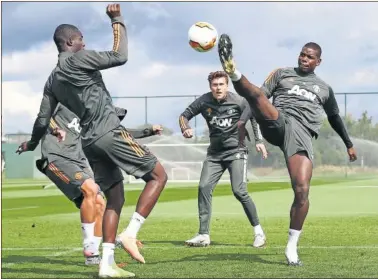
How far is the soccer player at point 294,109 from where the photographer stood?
8039 mm

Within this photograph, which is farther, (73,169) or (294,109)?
(73,169)

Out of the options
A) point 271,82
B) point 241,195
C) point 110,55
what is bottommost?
point 241,195

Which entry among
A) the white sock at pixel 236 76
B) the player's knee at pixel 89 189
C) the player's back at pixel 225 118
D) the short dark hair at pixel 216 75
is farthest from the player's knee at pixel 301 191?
the short dark hair at pixel 216 75

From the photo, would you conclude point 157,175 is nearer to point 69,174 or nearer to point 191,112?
point 69,174

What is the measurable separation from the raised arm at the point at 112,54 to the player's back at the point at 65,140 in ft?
6.33

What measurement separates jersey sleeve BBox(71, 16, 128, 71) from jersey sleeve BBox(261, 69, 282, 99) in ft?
6.64

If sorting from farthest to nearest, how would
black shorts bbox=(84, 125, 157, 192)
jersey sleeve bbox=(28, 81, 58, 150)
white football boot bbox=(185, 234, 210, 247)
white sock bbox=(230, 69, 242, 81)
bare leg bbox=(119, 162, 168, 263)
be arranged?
white football boot bbox=(185, 234, 210, 247) → jersey sleeve bbox=(28, 81, 58, 150) → white sock bbox=(230, 69, 242, 81) → bare leg bbox=(119, 162, 168, 263) → black shorts bbox=(84, 125, 157, 192)

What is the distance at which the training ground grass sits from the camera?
7.88 m

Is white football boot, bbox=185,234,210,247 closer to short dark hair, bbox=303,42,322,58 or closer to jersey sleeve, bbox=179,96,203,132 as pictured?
jersey sleeve, bbox=179,96,203,132

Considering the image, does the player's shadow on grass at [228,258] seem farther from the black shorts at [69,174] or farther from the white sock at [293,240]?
the black shorts at [69,174]

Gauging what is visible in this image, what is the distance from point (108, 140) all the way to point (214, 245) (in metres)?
3.84

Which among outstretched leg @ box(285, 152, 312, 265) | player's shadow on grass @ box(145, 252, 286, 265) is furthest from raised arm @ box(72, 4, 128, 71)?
player's shadow on grass @ box(145, 252, 286, 265)

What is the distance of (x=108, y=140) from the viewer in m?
7.46

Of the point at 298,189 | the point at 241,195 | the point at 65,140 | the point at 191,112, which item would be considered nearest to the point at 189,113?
the point at 191,112
